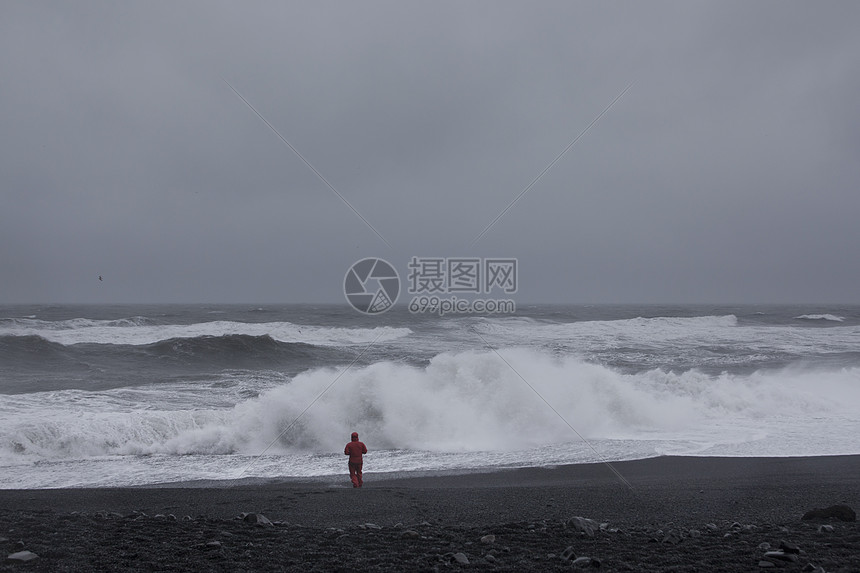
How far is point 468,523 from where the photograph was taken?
251 inches

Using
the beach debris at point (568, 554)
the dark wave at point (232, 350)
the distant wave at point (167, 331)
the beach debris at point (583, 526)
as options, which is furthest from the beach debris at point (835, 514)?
the distant wave at point (167, 331)

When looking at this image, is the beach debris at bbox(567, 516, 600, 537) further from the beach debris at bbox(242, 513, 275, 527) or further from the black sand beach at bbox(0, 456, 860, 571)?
the beach debris at bbox(242, 513, 275, 527)

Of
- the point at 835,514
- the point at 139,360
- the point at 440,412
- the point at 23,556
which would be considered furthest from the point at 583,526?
the point at 139,360

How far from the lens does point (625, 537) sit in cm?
540

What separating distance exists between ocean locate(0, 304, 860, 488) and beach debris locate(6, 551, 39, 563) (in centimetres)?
419

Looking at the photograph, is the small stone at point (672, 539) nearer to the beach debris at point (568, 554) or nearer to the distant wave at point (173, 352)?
the beach debris at point (568, 554)

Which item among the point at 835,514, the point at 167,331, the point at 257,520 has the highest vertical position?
the point at 167,331

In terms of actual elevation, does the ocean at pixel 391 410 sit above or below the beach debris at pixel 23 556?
below

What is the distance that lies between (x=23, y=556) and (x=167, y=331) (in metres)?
30.2

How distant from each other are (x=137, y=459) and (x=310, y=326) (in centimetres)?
2829

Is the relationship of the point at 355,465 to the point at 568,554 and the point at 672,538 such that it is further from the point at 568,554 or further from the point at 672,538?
the point at 672,538

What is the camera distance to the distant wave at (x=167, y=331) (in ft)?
95.5

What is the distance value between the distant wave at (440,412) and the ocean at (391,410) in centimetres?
4

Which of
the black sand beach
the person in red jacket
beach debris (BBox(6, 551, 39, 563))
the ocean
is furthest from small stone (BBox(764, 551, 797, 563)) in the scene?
beach debris (BBox(6, 551, 39, 563))
